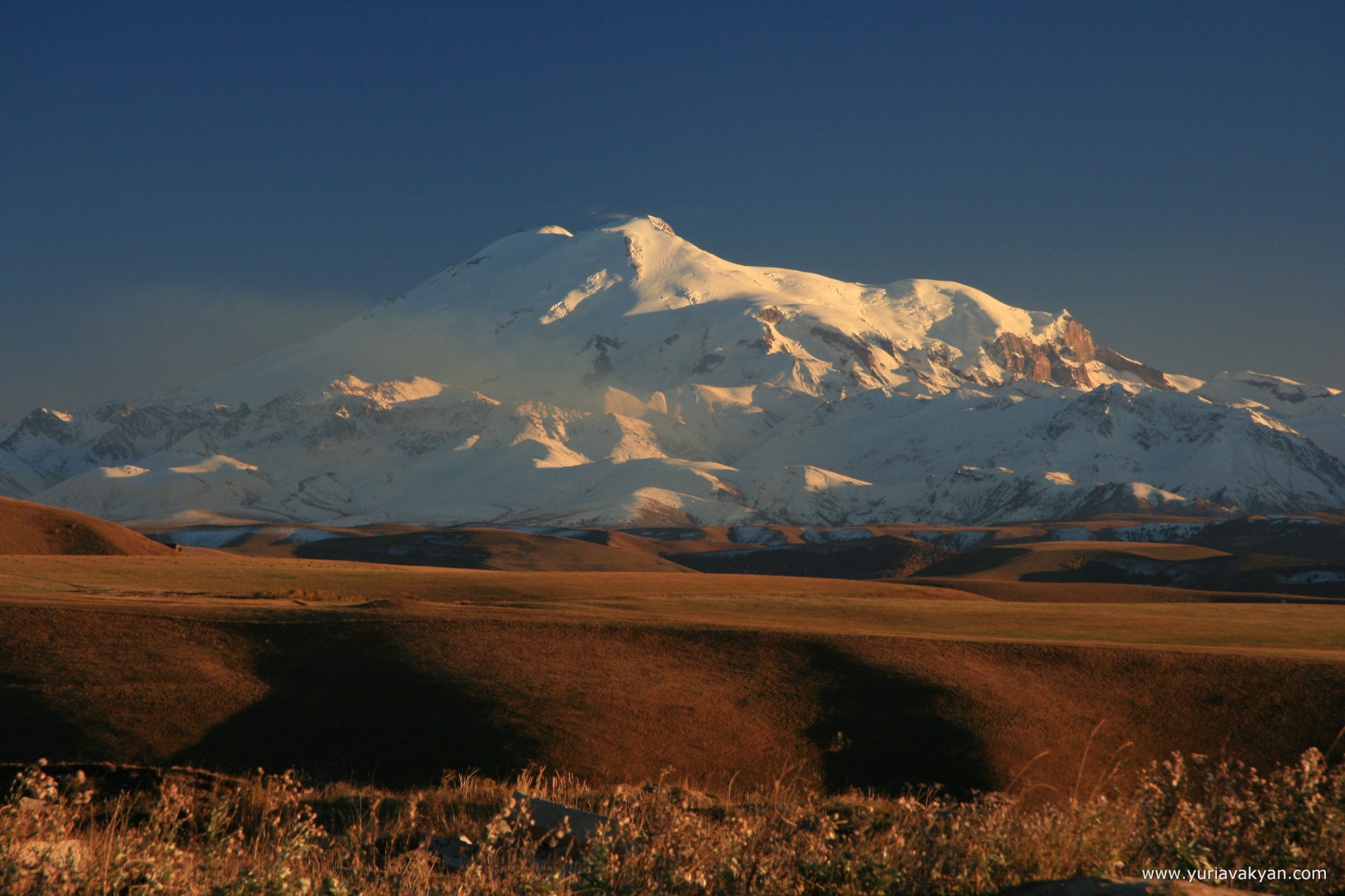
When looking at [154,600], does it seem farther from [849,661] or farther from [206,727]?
[849,661]

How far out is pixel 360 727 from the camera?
26031 mm

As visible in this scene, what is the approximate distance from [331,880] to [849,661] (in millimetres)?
24117

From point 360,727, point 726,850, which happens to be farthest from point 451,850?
point 360,727

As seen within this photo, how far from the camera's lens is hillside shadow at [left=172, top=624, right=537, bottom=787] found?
942 inches

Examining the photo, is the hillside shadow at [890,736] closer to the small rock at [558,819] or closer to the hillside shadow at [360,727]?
the hillside shadow at [360,727]

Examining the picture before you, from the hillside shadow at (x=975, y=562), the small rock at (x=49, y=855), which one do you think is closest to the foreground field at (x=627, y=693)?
the small rock at (x=49, y=855)

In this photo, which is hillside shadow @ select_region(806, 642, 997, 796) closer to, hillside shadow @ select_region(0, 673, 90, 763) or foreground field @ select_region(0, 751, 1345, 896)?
foreground field @ select_region(0, 751, 1345, 896)

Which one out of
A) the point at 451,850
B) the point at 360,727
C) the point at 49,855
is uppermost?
the point at 49,855

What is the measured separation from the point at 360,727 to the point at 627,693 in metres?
6.51

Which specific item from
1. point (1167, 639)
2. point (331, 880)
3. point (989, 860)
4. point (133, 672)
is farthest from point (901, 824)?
point (1167, 639)

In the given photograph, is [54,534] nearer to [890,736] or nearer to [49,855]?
[890,736]

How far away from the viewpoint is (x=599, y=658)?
31422mm

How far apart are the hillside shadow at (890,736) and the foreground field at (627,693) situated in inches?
3.1

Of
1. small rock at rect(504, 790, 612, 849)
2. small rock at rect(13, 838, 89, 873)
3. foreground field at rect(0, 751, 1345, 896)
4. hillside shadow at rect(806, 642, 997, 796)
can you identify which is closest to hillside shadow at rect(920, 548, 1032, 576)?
hillside shadow at rect(806, 642, 997, 796)
